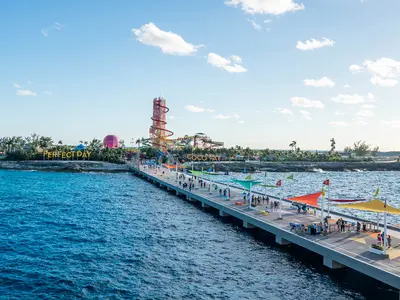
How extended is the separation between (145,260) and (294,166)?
430 feet

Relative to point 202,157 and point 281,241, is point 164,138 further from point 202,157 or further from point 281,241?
point 281,241

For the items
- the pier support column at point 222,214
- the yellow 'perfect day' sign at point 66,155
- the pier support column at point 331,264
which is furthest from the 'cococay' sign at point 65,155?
the pier support column at point 331,264

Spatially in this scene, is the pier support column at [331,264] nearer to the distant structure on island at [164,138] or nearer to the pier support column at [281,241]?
the pier support column at [281,241]

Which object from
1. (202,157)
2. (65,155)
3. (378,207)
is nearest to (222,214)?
(378,207)

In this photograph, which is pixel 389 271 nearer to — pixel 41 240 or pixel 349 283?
pixel 349 283

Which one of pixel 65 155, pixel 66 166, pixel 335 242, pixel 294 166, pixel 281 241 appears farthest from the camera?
pixel 294 166

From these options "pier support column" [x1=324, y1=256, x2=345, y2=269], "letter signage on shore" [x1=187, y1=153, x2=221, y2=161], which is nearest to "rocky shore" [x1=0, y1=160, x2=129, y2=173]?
"letter signage on shore" [x1=187, y1=153, x2=221, y2=161]

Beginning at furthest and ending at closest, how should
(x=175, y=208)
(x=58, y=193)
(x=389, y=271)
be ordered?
(x=58, y=193), (x=175, y=208), (x=389, y=271)

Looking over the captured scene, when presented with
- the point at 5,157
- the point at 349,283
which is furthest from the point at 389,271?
the point at 5,157

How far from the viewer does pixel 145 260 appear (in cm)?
2700

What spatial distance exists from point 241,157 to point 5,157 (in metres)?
99.6

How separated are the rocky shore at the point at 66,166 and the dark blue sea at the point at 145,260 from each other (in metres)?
72.7

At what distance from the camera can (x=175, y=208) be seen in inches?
2000

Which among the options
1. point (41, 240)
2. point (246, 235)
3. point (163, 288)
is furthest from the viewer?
point (246, 235)
